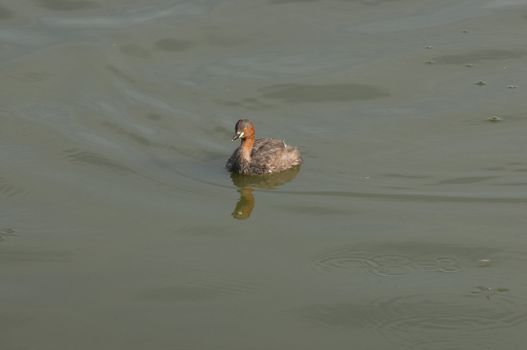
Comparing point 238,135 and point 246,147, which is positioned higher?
point 238,135

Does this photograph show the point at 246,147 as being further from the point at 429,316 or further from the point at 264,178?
the point at 429,316

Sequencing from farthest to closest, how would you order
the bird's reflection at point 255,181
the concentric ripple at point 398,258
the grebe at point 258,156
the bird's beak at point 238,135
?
1. the bird's beak at point 238,135
2. the grebe at point 258,156
3. the bird's reflection at point 255,181
4. the concentric ripple at point 398,258

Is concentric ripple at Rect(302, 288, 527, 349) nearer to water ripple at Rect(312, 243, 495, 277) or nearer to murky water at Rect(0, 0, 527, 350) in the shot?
murky water at Rect(0, 0, 527, 350)

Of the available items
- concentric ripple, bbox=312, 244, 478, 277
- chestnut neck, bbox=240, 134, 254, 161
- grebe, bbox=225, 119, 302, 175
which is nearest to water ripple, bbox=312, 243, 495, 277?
concentric ripple, bbox=312, 244, 478, 277

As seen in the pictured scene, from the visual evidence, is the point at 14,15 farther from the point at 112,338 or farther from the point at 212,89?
the point at 112,338

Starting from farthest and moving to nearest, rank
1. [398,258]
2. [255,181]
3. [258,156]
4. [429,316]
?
[258,156]
[255,181]
[398,258]
[429,316]

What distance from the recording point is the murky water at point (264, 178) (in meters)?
9.17

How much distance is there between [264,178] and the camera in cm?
1288

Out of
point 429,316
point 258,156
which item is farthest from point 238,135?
point 429,316

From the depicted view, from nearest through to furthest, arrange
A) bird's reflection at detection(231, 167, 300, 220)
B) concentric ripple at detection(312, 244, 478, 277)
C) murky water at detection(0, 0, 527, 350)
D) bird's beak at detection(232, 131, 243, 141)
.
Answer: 1. murky water at detection(0, 0, 527, 350)
2. concentric ripple at detection(312, 244, 478, 277)
3. bird's reflection at detection(231, 167, 300, 220)
4. bird's beak at detection(232, 131, 243, 141)

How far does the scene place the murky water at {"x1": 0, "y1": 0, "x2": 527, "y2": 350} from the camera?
9.17 meters

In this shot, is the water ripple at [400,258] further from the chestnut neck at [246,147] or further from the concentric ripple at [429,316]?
the chestnut neck at [246,147]

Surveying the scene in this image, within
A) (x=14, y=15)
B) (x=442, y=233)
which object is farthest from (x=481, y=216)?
(x=14, y=15)

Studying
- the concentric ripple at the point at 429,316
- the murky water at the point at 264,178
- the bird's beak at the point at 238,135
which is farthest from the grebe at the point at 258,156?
the concentric ripple at the point at 429,316
